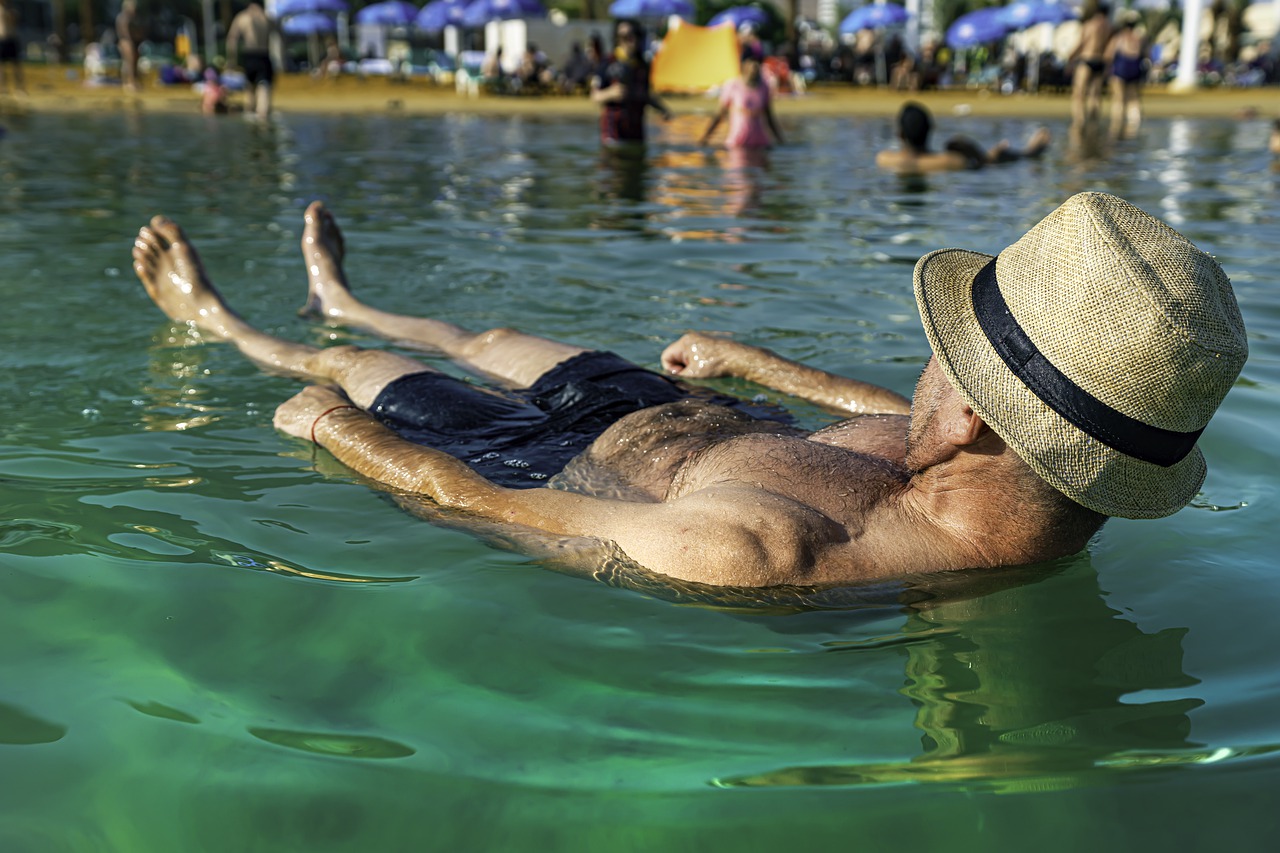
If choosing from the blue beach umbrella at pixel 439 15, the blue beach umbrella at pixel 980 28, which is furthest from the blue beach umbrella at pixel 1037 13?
the blue beach umbrella at pixel 439 15

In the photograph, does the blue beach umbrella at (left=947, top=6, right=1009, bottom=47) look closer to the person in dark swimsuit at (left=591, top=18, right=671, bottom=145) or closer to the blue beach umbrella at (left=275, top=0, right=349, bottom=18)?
the blue beach umbrella at (left=275, top=0, right=349, bottom=18)

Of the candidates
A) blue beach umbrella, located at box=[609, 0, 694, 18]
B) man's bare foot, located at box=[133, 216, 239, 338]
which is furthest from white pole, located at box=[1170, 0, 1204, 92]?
man's bare foot, located at box=[133, 216, 239, 338]

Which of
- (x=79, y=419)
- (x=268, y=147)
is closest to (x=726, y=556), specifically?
(x=79, y=419)

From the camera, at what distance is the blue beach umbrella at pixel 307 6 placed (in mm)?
32906

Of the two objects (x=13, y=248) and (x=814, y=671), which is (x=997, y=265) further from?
→ (x=13, y=248)

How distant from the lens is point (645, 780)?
2.34 meters

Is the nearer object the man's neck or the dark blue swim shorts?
the man's neck

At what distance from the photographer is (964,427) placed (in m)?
2.98

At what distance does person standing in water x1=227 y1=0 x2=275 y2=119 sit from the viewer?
2005 centimetres

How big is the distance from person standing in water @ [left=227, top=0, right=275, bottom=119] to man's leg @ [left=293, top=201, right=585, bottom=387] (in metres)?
15.6

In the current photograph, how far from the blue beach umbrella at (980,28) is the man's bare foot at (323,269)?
31.0 meters

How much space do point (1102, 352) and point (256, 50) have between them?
20593 mm

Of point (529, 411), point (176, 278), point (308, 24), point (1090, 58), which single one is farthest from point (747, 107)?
point (308, 24)

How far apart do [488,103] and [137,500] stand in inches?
986
